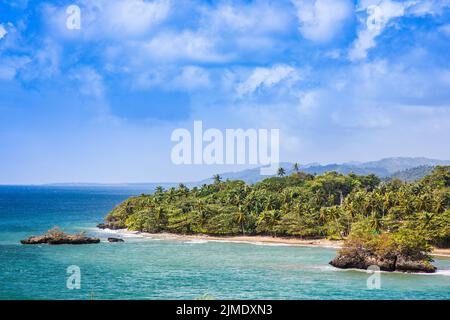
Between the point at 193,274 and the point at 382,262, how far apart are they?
43.0 ft

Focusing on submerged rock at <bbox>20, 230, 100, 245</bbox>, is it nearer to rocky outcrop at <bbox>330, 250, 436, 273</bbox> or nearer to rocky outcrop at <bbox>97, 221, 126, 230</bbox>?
rocky outcrop at <bbox>97, 221, 126, 230</bbox>

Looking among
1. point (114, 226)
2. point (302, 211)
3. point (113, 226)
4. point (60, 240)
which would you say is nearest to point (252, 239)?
point (302, 211)

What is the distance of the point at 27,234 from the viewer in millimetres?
59312

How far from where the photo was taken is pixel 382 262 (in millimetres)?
35594

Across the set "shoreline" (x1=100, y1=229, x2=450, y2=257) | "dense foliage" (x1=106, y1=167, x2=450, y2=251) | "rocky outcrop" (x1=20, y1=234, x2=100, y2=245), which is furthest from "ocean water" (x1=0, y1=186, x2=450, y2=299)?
"dense foliage" (x1=106, y1=167, x2=450, y2=251)

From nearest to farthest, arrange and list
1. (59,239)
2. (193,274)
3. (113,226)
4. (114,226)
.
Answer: (193,274), (59,239), (114,226), (113,226)

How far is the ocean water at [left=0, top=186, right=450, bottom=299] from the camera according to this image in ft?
93.0

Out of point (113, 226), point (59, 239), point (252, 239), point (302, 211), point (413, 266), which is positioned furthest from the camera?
point (113, 226)

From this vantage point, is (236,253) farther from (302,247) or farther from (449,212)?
(449,212)

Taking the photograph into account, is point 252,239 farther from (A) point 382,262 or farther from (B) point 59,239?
(A) point 382,262

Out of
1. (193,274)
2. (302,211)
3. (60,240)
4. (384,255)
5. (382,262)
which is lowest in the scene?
(193,274)

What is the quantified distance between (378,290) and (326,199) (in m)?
40.0

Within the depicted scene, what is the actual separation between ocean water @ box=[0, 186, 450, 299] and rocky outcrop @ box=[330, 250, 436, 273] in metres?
0.95

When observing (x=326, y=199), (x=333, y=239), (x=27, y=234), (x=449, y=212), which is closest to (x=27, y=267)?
(x=27, y=234)
